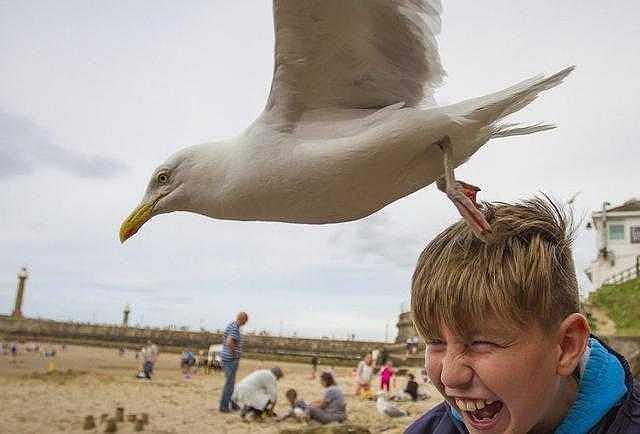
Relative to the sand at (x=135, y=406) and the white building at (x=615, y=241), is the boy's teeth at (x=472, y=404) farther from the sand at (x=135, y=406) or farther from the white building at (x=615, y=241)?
the white building at (x=615, y=241)

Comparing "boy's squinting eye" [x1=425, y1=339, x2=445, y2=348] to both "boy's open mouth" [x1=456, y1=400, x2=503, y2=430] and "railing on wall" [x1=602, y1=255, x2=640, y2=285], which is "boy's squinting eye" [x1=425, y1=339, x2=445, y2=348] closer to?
"boy's open mouth" [x1=456, y1=400, x2=503, y2=430]

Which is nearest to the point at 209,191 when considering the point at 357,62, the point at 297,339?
the point at 357,62

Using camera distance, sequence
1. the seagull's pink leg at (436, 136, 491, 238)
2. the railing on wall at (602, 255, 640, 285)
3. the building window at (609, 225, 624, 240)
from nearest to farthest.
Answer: the seagull's pink leg at (436, 136, 491, 238)
the railing on wall at (602, 255, 640, 285)
the building window at (609, 225, 624, 240)

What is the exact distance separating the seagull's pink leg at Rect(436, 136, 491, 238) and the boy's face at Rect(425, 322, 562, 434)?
0.93 ft

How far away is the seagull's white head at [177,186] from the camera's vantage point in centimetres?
272

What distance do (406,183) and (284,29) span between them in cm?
90

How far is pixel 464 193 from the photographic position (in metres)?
2.14

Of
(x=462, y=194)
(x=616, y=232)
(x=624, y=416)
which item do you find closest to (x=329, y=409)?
(x=462, y=194)

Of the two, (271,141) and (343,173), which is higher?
(271,141)

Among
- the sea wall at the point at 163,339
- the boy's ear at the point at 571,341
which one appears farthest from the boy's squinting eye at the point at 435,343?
the sea wall at the point at 163,339

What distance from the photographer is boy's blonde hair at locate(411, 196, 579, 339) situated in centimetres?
143

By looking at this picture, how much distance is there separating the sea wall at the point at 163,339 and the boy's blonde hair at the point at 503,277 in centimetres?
3848

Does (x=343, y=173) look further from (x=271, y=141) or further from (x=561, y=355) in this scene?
(x=561, y=355)

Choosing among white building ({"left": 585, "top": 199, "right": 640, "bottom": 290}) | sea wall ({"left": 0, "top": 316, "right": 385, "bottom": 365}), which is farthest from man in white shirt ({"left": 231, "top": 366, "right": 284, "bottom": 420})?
white building ({"left": 585, "top": 199, "right": 640, "bottom": 290})
